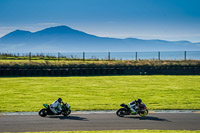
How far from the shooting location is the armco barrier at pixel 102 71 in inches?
1510

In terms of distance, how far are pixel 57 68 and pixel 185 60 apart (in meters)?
21.2

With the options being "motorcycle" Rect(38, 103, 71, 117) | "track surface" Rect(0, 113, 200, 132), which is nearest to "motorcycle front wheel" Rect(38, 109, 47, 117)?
"motorcycle" Rect(38, 103, 71, 117)

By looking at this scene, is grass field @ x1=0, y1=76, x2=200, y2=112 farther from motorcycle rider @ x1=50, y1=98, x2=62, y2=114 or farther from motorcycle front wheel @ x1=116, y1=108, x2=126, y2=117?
motorcycle rider @ x1=50, y1=98, x2=62, y2=114

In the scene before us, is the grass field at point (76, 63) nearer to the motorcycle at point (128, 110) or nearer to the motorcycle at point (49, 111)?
the motorcycle at point (49, 111)

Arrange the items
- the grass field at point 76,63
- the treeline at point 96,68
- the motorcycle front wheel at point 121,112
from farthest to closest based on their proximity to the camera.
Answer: the grass field at point 76,63
the treeline at point 96,68
the motorcycle front wheel at point 121,112

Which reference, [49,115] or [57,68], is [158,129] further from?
[57,68]

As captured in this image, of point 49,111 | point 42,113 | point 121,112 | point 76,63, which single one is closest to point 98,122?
point 121,112

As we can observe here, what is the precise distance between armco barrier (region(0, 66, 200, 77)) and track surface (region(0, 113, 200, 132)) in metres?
24.2

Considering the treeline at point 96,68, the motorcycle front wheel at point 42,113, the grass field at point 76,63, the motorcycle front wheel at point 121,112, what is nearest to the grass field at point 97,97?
the motorcycle front wheel at point 42,113

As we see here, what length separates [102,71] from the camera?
40.3 meters

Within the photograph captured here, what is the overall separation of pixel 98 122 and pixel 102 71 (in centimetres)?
2695

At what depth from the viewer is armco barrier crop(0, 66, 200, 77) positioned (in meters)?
38.3

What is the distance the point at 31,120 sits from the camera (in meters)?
13.8

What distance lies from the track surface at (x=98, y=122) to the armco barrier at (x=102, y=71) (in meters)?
24.2
